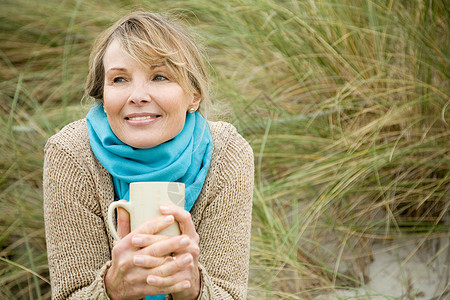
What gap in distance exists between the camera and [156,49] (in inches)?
67.4

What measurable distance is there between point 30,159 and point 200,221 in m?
1.09

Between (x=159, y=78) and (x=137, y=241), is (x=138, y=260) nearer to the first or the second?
(x=137, y=241)

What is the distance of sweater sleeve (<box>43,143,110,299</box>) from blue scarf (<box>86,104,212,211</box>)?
9cm

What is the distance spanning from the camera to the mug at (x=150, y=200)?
145cm

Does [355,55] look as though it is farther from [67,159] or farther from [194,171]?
[67,159]

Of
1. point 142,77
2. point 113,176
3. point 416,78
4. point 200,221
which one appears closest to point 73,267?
point 113,176

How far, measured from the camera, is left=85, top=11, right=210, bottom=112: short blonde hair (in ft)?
5.59

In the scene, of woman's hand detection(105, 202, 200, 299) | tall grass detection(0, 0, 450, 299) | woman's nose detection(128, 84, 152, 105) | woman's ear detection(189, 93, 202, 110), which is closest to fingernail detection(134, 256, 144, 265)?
woman's hand detection(105, 202, 200, 299)

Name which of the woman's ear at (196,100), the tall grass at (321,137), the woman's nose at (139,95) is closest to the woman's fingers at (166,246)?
the woman's nose at (139,95)

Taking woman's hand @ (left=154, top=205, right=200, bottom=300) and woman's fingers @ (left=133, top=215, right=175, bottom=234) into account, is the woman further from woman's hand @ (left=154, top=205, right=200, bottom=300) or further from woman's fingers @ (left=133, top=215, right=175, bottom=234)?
woman's fingers @ (left=133, top=215, right=175, bottom=234)

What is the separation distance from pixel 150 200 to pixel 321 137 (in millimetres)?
1580

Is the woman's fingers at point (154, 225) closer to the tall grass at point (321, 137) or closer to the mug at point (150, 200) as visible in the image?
the mug at point (150, 200)

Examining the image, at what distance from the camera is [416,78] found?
275 centimetres

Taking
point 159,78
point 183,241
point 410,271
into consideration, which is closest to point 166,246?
point 183,241
